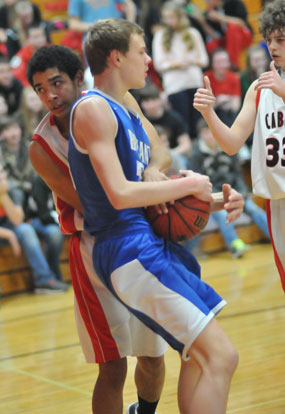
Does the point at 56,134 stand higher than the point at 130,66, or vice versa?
the point at 130,66

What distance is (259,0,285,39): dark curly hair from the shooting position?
354cm

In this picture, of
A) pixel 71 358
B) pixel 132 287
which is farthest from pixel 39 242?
pixel 132 287

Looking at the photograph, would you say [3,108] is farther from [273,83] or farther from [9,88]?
[273,83]

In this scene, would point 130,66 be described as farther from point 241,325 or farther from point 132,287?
point 241,325

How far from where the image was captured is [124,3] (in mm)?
10164

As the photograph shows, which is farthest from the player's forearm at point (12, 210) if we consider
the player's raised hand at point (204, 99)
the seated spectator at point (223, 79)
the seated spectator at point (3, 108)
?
the player's raised hand at point (204, 99)

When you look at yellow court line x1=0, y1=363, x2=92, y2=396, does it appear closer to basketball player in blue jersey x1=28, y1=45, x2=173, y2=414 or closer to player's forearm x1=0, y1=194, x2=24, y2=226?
basketball player in blue jersey x1=28, y1=45, x2=173, y2=414

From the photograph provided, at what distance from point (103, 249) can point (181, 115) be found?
706cm

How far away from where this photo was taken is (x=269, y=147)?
3.69m

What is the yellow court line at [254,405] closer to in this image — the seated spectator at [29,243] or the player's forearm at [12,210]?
the seated spectator at [29,243]

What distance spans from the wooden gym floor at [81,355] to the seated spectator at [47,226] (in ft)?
1.26

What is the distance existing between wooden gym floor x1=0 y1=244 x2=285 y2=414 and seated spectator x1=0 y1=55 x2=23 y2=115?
8.69ft

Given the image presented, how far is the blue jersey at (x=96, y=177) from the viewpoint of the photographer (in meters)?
2.91

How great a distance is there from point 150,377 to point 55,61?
155 cm
